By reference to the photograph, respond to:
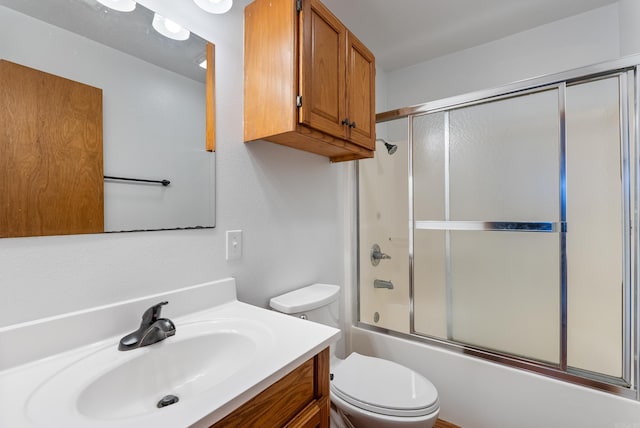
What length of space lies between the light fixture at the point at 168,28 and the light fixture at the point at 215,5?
0.12m

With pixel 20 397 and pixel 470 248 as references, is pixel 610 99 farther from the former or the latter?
pixel 20 397

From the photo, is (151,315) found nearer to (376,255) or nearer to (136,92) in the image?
(136,92)

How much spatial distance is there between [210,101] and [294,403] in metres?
1.04

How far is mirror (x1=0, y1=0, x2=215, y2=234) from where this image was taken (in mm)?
741

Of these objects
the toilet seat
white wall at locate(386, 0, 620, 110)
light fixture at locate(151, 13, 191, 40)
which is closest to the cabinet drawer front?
the toilet seat

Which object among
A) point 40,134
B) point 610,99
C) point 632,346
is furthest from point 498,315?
point 40,134

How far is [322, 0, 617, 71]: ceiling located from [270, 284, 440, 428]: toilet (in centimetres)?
163

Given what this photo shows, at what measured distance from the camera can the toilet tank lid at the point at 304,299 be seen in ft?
4.01

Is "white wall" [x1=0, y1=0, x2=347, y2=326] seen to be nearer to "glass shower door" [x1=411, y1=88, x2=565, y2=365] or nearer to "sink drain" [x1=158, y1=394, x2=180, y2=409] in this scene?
"sink drain" [x1=158, y1=394, x2=180, y2=409]

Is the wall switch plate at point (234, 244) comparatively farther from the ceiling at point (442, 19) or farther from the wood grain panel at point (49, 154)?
the ceiling at point (442, 19)

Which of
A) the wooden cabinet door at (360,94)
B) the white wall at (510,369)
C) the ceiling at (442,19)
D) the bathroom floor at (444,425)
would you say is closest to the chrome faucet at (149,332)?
the wooden cabinet door at (360,94)

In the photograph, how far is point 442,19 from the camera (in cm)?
178

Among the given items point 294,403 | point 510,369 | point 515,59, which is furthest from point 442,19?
point 294,403

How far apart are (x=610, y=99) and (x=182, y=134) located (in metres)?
2.19
